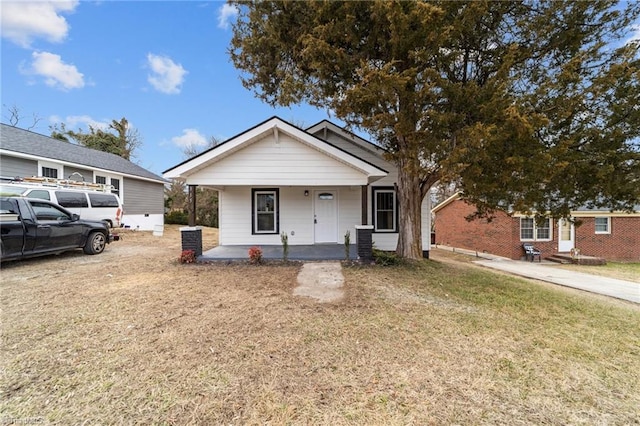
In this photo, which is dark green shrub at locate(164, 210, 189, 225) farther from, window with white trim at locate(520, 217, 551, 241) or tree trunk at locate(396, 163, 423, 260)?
window with white trim at locate(520, 217, 551, 241)

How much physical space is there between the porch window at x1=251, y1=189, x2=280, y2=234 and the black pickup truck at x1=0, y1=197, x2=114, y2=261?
5.46 meters

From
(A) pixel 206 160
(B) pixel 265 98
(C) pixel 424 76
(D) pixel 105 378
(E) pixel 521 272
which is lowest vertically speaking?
(E) pixel 521 272

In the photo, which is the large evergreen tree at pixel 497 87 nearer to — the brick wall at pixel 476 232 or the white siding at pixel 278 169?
the white siding at pixel 278 169

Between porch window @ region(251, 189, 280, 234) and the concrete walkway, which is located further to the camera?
porch window @ region(251, 189, 280, 234)

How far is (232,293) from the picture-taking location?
5.96 m

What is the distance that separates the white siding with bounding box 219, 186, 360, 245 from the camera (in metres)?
11.8

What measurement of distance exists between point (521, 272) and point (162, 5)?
57.4ft

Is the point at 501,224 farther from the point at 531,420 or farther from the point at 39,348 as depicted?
the point at 39,348

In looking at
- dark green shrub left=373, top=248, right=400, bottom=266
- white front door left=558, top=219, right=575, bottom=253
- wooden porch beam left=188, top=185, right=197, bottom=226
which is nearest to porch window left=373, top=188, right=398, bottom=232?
dark green shrub left=373, top=248, right=400, bottom=266

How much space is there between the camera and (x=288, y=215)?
11.9m

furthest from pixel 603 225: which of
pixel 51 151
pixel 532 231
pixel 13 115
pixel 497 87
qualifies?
pixel 13 115

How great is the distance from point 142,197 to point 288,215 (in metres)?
15.2

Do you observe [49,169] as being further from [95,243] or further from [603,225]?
[603,225]

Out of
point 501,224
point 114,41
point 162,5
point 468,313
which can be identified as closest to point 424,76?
point 468,313
